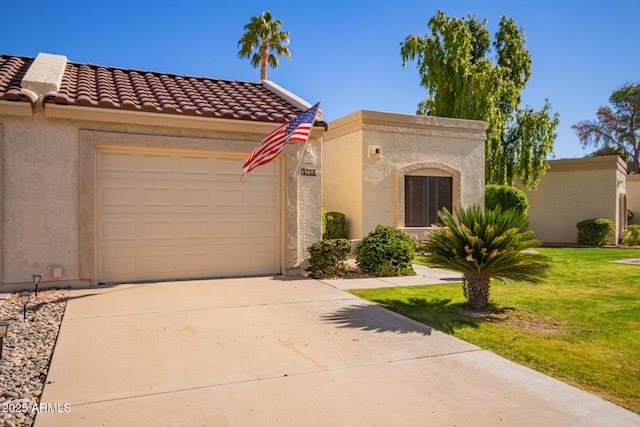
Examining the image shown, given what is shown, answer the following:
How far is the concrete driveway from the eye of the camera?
3.41m

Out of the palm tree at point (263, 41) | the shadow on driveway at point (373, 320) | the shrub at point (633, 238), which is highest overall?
the palm tree at point (263, 41)

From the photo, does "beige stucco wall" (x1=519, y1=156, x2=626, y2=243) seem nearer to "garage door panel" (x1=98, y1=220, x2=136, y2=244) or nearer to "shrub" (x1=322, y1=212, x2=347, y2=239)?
"shrub" (x1=322, y1=212, x2=347, y2=239)

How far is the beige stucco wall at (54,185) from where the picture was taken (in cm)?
775

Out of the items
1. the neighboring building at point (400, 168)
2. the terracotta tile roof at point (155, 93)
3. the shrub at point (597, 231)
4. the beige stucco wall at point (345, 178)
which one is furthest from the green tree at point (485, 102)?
the terracotta tile roof at point (155, 93)

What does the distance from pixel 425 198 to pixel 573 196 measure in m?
10.3

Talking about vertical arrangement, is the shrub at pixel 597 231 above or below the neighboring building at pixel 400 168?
below

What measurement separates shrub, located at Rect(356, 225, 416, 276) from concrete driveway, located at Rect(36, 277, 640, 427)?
344cm

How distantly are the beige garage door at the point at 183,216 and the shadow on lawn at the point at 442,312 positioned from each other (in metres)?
3.35

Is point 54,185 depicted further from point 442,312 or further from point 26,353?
point 442,312

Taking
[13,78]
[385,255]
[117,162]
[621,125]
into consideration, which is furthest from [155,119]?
[621,125]

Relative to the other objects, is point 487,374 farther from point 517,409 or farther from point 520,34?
point 520,34

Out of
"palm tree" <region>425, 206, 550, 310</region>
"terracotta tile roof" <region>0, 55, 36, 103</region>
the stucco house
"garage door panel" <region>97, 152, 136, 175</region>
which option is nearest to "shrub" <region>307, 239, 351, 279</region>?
the stucco house

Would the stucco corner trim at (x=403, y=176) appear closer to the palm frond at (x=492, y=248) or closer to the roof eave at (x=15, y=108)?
the palm frond at (x=492, y=248)

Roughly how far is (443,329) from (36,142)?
23.6 ft
